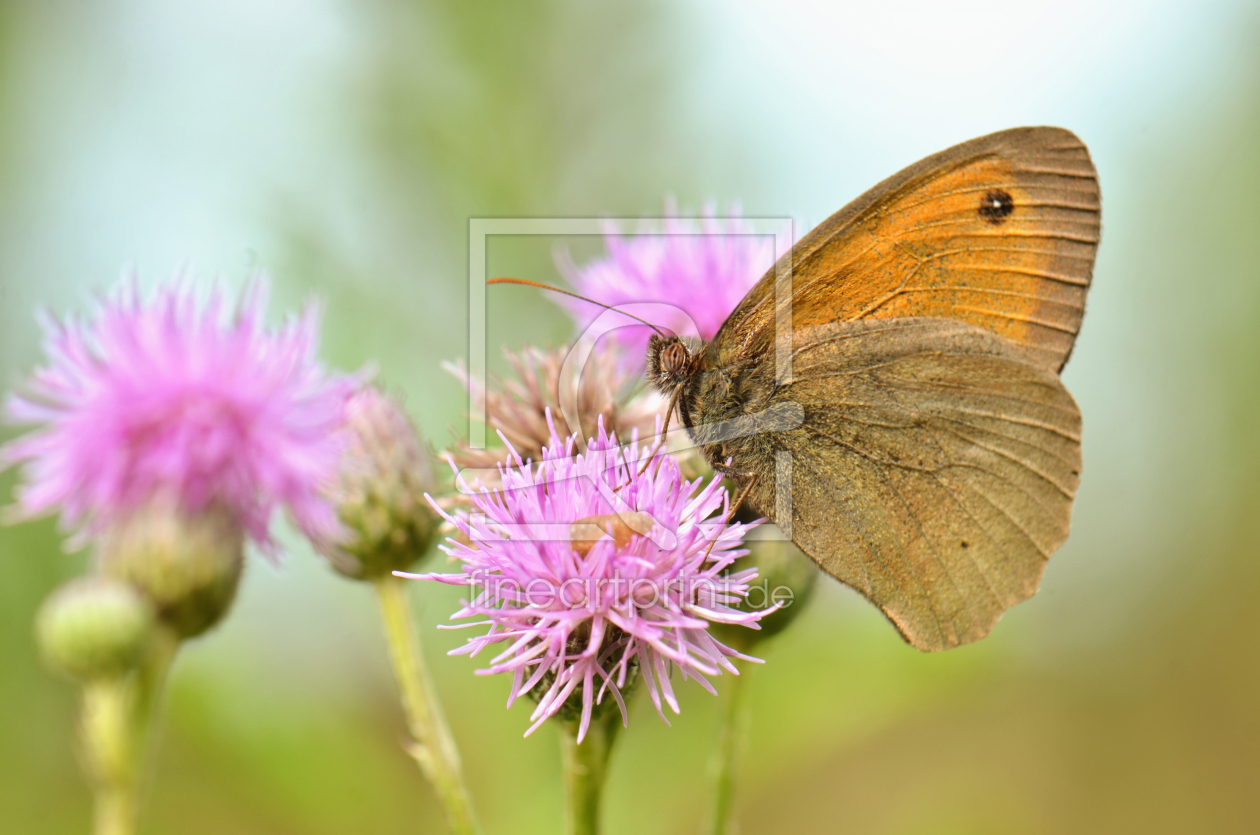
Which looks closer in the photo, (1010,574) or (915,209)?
(1010,574)

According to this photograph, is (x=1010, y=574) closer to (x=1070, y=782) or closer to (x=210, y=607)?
(x=210, y=607)

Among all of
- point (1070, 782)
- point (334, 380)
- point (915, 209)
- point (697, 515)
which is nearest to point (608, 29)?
point (915, 209)

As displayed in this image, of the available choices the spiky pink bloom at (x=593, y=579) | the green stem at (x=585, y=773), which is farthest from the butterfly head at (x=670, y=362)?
the green stem at (x=585, y=773)

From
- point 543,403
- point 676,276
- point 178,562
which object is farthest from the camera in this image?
point 676,276

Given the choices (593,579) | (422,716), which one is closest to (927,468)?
(593,579)

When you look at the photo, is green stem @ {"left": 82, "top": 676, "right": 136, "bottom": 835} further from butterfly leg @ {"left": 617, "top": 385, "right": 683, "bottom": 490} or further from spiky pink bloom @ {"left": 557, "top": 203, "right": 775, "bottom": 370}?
spiky pink bloom @ {"left": 557, "top": 203, "right": 775, "bottom": 370}

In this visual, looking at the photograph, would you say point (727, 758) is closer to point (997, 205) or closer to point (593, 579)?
point (593, 579)

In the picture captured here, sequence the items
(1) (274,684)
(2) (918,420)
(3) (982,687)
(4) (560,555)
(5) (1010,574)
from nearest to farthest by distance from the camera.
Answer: (4) (560,555)
(5) (1010,574)
(2) (918,420)
(1) (274,684)
(3) (982,687)
